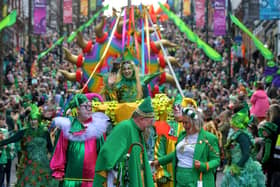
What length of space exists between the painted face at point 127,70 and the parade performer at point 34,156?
1480 millimetres

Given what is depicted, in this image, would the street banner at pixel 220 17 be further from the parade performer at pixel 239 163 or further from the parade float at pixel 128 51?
the parade performer at pixel 239 163

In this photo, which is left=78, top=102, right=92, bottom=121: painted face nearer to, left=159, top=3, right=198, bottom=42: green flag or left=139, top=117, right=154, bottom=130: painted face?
left=139, top=117, right=154, bottom=130: painted face

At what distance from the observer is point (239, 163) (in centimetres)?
1090

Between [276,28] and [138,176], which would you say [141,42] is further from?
[276,28]

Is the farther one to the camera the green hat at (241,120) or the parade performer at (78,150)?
the green hat at (241,120)

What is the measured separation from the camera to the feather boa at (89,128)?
33.3 feet

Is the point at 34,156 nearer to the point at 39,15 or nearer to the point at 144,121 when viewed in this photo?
the point at 144,121

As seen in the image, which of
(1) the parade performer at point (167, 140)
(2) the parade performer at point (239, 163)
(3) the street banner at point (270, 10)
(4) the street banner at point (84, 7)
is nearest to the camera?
(1) the parade performer at point (167, 140)

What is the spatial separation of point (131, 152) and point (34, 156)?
15.3 ft

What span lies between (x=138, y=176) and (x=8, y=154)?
733cm

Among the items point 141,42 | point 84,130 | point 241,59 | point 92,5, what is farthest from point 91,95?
point 92,5

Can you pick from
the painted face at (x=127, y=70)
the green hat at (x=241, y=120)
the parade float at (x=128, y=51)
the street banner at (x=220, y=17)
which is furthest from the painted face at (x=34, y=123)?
the street banner at (x=220, y=17)

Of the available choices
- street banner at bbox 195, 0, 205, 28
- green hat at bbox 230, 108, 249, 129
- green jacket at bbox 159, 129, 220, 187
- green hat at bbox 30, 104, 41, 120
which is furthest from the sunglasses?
street banner at bbox 195, 0, 205, 28

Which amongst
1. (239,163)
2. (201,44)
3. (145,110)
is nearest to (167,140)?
(239,163)
